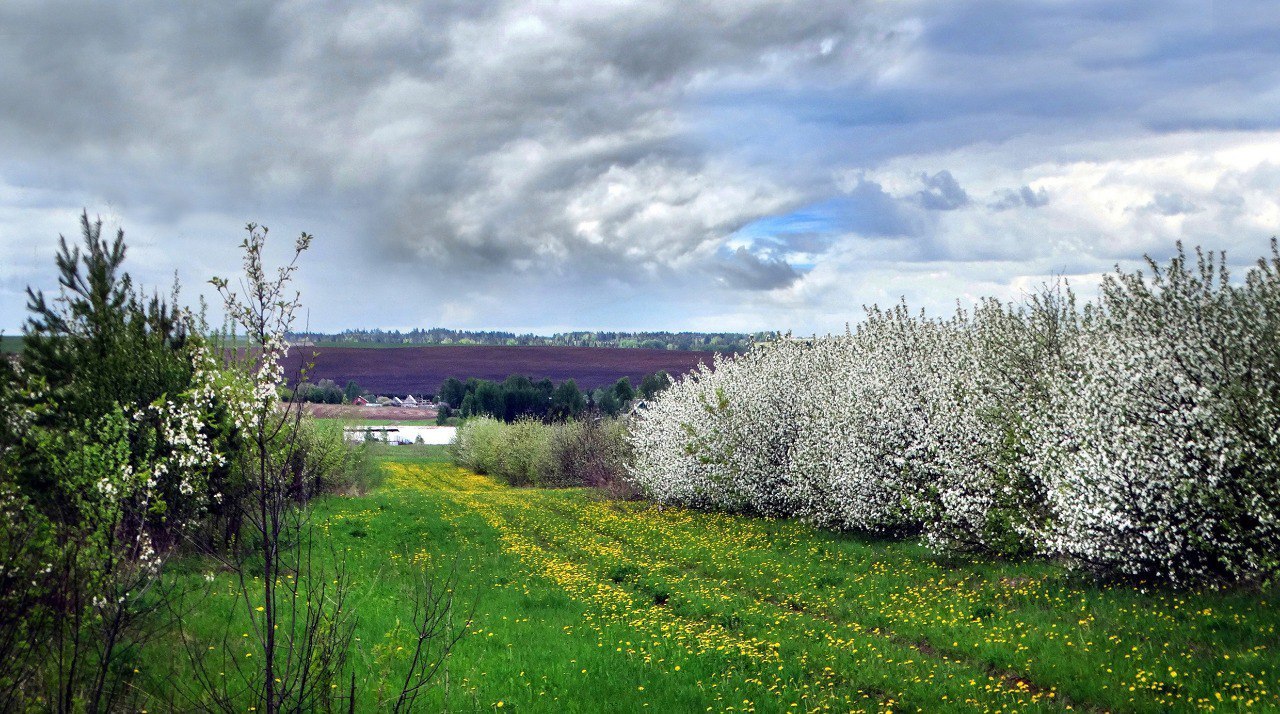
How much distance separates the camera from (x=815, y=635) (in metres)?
14.1

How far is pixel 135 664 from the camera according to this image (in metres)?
11.2

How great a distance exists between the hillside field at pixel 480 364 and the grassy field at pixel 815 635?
94.2m

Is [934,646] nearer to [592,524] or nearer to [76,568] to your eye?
[76,568]

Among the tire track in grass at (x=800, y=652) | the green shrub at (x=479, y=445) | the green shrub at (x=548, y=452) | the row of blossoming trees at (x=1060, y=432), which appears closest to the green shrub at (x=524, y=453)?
the green shrub at (x=548, y=452)

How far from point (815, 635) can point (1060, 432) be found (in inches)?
257

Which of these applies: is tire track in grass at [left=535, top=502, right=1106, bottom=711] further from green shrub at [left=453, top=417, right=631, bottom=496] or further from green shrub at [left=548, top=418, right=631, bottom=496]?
green shrub at [left=453, top=417, right=631, bottom=496]

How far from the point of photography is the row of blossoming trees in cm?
1362

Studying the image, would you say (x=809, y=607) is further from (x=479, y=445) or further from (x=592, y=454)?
(x=479, y=445)

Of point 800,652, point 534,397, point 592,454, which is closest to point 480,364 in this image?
point 534,397

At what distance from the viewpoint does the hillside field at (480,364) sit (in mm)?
126312

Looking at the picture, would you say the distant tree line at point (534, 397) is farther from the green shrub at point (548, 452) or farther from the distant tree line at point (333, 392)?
the green shrub at point (548, 452)

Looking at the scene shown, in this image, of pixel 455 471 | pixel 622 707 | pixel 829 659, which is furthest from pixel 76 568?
pixel 455 471

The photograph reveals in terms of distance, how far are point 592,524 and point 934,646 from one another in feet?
64.4

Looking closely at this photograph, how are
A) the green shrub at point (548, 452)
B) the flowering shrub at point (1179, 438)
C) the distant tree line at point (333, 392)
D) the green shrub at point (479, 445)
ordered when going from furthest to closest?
the green shrub at point (479, 445)
the green shrub at point (548, 452)
the distant tree line at point (333, 392)
the flowering shrub at point (1179, 438)
